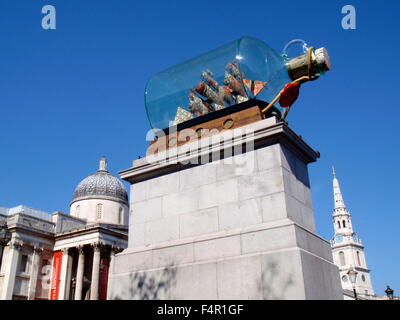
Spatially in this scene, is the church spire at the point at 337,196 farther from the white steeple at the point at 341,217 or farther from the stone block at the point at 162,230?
the stone block at the point at 162,230

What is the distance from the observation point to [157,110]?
32.9ft

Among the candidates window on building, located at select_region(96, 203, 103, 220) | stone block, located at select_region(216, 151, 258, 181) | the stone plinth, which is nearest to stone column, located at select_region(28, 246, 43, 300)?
window on building, located at select_region(96, 203, 103, 220)

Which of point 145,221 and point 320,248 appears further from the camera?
point 145,221

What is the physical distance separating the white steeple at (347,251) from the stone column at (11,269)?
86.6m

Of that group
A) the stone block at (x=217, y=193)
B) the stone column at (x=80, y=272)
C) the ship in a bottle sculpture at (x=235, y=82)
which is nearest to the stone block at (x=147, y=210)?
the stone block at (x=217, y=193)

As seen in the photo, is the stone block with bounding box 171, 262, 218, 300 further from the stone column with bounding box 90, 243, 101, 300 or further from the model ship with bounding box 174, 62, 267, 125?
the stone column with bounding box 90, 243, 101, 300

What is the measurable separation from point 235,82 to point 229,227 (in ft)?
10.4

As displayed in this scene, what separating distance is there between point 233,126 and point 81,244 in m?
50.1

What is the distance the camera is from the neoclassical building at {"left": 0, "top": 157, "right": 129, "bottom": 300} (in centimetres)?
5181

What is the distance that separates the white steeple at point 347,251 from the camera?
117000 mm

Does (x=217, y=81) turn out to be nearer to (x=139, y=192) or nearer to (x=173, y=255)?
(x=139, y=192)

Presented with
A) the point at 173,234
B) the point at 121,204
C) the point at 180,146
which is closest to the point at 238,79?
the point at 180,146

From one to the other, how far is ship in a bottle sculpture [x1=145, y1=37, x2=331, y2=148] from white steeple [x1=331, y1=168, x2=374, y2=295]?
11162 cm
